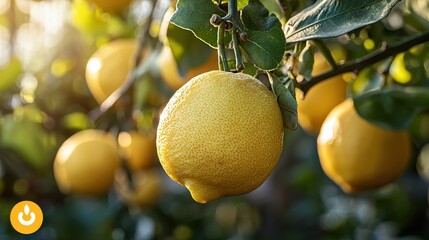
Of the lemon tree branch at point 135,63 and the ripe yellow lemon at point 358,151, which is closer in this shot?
the ripe yellow lemon at point 358,151

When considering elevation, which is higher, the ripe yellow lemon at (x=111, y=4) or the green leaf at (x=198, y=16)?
the green leaf at (x=198, y=16)

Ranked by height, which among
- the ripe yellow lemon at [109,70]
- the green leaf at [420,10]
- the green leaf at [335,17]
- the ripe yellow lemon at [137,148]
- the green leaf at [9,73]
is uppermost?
the green leaf at [335,17]

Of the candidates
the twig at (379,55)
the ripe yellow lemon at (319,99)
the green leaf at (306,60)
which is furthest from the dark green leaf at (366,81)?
the green leaf at (306,60)

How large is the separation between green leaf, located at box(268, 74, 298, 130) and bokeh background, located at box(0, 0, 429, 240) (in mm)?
632

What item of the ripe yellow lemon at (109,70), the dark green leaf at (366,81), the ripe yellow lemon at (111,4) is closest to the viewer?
the dark green leaf at (366,81)

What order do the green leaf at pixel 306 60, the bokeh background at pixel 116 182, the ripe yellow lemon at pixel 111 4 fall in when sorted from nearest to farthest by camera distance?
the green leaf at pixel 306 60, the ripe yellow lemon at pixel 111 4, the bokeh background at pixel 116 182

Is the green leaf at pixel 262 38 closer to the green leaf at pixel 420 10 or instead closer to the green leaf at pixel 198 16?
the green leaf at pixel 198 16

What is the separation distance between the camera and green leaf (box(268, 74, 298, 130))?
→ 71 cm

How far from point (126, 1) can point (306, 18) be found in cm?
63

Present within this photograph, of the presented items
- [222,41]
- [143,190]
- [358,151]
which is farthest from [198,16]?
[143,190]

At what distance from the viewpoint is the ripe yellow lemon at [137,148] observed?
5.61 feet

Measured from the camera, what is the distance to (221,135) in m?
0.68

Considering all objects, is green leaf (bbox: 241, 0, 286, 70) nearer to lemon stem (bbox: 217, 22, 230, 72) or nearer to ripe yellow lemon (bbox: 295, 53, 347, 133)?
lemon stem (bbox: 217, 22, 230, 72)

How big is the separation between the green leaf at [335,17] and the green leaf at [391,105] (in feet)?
0.86
